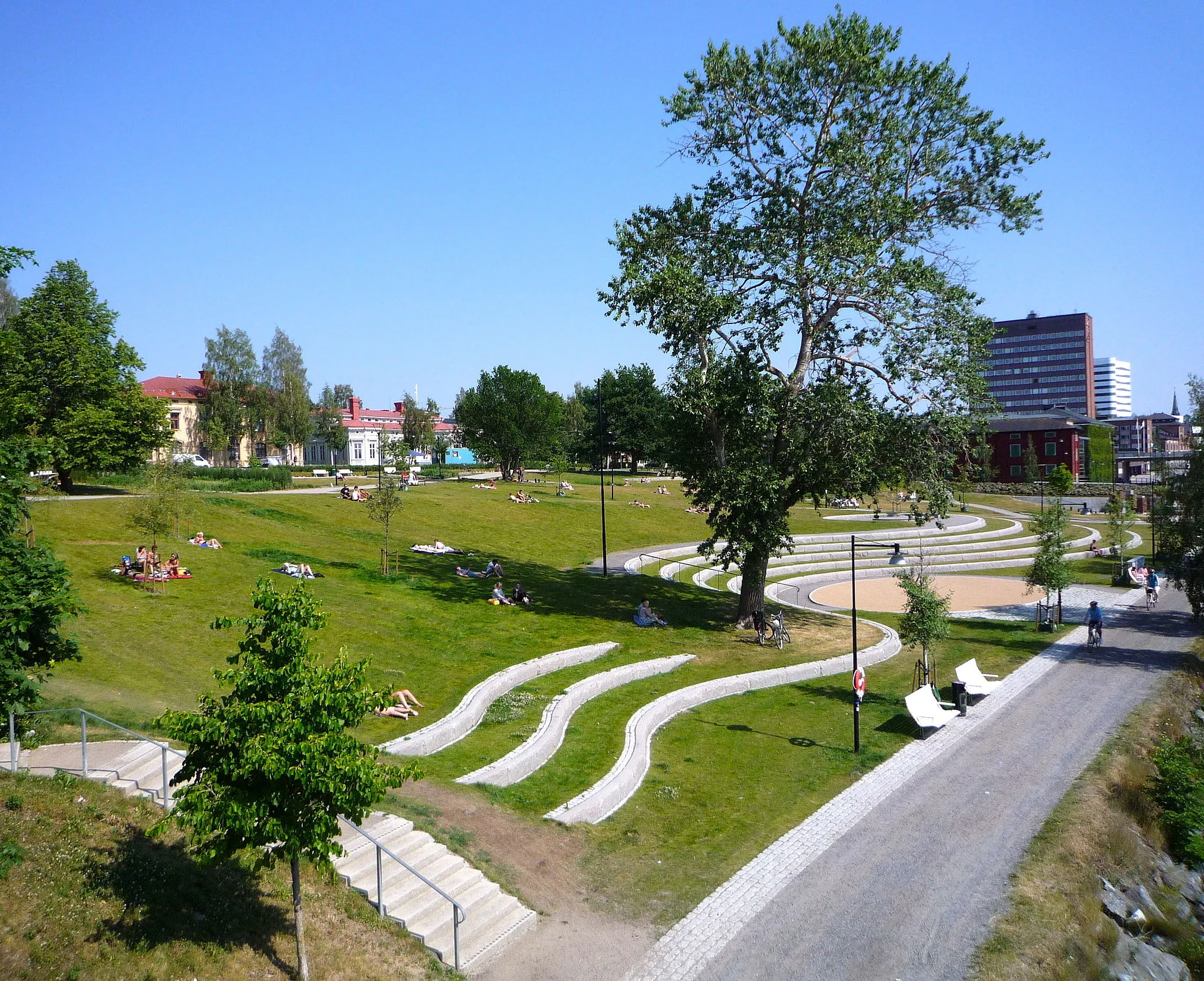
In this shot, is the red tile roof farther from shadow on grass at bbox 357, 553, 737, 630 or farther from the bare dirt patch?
the bare dirt patch

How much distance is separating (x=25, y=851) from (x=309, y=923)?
319cm

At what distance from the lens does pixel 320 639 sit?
20781 millimetres

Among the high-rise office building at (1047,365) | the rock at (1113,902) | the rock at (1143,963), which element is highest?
the high-rise office building at (1047,365)

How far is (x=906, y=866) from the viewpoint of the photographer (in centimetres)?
1290

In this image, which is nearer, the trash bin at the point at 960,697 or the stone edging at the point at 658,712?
the stone edging at the point at 658,712

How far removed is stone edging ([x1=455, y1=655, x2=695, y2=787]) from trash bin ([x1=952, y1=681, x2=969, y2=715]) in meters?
7.20

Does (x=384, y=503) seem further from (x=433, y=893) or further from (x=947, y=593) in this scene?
(x=947, y=593)

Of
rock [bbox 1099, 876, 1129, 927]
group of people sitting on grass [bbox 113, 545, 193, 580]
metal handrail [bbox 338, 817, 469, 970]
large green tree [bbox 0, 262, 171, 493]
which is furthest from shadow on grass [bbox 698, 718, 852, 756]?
large green tree [bbox 0, 262, 171, 493]

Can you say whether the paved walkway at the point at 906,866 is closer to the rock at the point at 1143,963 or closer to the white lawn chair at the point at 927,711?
the white lawn chair at the point at 927,711

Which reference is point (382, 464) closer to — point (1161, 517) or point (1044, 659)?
point (1044, 659)

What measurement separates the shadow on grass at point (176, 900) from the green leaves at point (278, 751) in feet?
2.76

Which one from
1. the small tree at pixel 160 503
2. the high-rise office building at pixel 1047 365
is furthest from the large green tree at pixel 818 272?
the high-rise office building at pixel 1047 365

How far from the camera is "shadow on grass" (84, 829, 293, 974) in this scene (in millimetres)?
9047

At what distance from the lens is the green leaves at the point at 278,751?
27.6ft
